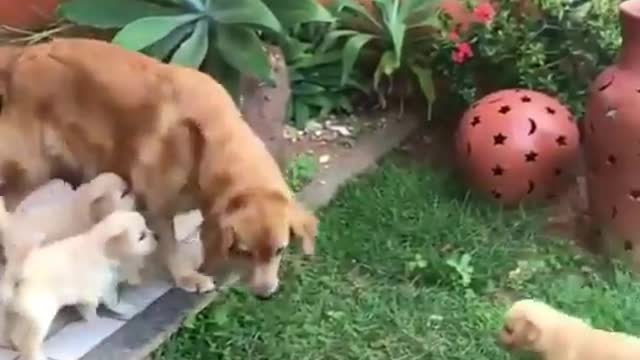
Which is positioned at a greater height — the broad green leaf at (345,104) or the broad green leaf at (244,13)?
the broad green leaf at (244,13)

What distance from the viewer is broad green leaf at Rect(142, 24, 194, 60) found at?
9.85 feet

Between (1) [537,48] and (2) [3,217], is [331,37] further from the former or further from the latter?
(2) [3,217]

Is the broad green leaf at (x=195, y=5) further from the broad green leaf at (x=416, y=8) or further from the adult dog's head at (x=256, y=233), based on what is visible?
the adult dog's head at (x=256, y=233)

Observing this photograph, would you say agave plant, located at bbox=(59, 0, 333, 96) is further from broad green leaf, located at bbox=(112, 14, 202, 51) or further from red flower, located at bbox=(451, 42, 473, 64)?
red flower, located at bbox=(451, 42, 473, 64)

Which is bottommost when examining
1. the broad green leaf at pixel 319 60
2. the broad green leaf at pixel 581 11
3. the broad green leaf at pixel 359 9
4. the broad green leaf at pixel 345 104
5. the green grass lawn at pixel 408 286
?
the green grass lawn at pixel 408 286

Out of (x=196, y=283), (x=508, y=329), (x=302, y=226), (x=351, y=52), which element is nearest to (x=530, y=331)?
(x=508, y=329)

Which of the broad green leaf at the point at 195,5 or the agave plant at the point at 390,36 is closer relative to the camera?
the broad green leaf at the point at 195,5

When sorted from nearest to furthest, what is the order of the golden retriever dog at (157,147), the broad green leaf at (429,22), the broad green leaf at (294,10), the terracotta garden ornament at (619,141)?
the golden retriever dog at (157,147), the terracotta garden ornament at (619,141), the broad green leaf at (294,10), the broad green leaf at (429,22)

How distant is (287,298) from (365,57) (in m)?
1.02

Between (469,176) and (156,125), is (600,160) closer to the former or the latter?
(469,176)

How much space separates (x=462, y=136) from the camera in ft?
10.7

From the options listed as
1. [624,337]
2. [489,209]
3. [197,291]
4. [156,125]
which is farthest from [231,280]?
[489,209]

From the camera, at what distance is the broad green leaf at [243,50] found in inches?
115

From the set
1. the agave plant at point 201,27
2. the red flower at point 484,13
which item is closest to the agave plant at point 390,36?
the red flower at point 484,13
